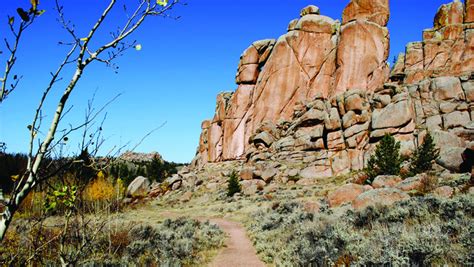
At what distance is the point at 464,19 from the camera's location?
57.1 m

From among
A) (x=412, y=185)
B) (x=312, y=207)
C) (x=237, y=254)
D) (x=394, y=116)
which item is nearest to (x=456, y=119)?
(x=394, y=116)

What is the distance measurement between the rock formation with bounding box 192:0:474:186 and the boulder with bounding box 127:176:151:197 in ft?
53.3

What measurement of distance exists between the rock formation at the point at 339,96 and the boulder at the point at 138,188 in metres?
16.2

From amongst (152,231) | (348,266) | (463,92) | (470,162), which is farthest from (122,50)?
(463,92)

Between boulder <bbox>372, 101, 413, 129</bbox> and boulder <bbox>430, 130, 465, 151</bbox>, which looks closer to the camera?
boulder <bbox>430, 130, 465, 151</bbox>

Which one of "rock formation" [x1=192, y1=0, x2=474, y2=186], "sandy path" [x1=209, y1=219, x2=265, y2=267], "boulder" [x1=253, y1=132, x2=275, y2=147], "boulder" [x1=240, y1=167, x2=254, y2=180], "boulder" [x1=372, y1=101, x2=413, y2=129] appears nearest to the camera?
"sandy path" [x1=209, y1=219, x2=265, y2=267]

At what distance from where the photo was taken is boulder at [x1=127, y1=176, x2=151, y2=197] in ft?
151

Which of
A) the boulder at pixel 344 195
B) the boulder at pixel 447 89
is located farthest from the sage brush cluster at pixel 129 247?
the boulder at pixel 447 89

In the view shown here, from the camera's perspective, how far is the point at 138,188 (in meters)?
47.1

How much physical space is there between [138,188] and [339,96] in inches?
1337

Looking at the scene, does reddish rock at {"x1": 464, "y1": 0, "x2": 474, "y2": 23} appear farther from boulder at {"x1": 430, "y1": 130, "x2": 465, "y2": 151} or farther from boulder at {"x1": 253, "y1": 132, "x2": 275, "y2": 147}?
boulder at {"x1": 253, "y1": 132, "x2": 275, "y2": 147}

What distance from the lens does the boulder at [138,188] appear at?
45.9 metres

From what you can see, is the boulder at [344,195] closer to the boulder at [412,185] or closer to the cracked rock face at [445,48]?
the boulder at [412,185]

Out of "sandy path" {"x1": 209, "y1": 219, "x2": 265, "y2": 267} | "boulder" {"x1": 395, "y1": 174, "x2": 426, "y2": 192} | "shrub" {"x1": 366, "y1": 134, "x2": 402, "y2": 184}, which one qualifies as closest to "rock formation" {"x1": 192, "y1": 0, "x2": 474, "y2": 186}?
"shrub" {"x1": 366, "y1": 134, "x2": 402, "y2": 184}
